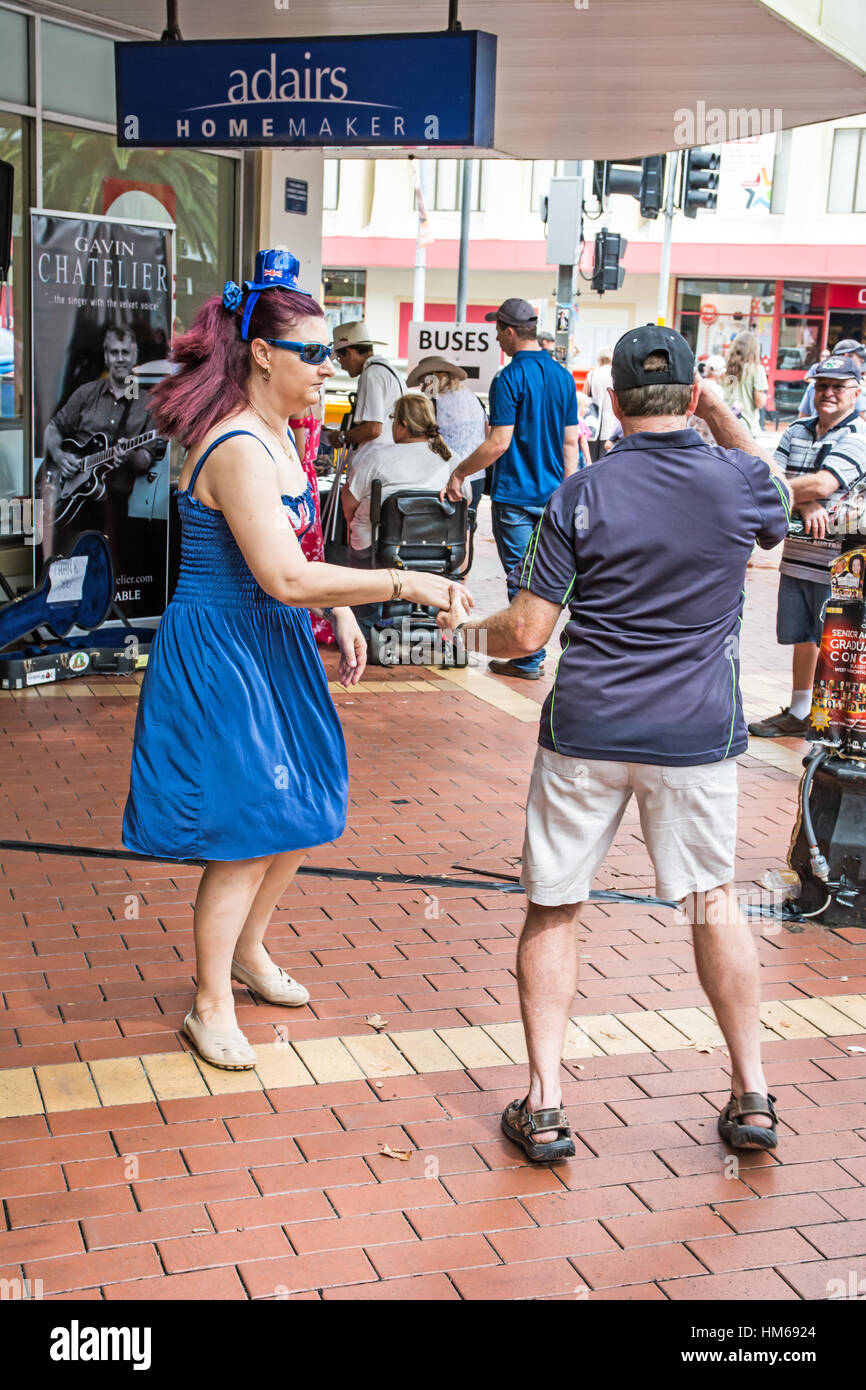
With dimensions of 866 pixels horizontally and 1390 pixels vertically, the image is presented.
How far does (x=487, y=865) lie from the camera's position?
5.73m

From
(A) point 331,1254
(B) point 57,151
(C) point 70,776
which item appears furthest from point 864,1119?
(B) point 57,151

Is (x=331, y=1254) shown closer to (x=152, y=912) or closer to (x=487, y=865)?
(x=152, y=912)

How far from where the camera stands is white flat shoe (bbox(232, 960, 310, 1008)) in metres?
4.39

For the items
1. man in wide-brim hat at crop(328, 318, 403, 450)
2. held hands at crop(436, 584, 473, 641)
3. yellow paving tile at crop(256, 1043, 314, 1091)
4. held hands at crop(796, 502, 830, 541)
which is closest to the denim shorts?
held hands at crop(796, 502, 830, 541)

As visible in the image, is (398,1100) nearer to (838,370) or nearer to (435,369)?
(838,370)

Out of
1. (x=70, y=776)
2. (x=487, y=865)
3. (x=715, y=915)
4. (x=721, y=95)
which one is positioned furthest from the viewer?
(x=721, y=95)

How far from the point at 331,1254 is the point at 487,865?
2647 millimetres

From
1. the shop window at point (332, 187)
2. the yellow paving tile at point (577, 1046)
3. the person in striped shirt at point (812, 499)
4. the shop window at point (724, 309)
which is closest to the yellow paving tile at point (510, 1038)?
the yellow paving tile at point (577, 1046)

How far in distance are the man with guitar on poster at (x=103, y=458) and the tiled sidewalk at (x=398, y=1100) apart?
2.81 m

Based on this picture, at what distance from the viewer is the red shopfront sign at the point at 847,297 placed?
131ft

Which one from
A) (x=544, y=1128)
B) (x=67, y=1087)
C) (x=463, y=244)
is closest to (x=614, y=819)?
(x=544, y=1128)

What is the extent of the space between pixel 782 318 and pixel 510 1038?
3900 centimetres

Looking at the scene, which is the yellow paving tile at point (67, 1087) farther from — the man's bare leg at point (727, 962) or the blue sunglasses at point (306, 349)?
the blue sunglasses at point (306, 349)

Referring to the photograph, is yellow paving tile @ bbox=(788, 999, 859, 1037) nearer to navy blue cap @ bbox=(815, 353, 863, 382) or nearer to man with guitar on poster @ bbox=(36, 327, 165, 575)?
navy blue cap @ bbox=(815, 353, 863, 382)
